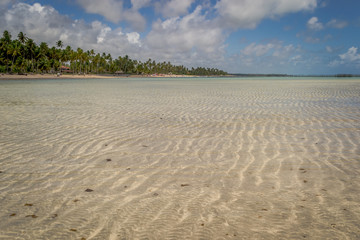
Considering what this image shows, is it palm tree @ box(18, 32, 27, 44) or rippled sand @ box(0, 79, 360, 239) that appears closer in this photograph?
rippled sand @ box(0, 79, 360, 239)

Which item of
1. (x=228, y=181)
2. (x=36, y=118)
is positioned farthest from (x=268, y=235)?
(x=36, y=118)

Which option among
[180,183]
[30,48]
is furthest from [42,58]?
[180,183]

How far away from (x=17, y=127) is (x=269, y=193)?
661 centimetres

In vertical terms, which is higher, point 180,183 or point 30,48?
point 30,48

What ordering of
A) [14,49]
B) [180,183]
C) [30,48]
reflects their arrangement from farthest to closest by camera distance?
[30,48]
[14,49]
[180,183]

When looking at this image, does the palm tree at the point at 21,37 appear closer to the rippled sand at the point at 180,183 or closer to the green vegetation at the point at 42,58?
the green vegetation at the point at 42,58

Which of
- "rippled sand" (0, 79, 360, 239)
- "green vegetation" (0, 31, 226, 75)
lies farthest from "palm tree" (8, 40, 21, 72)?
"rippled sand" (0, 79, 360, 239)

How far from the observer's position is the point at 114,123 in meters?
7.21

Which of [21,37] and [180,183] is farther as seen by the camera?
[21,37]

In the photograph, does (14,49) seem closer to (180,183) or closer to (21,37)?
(21,37)

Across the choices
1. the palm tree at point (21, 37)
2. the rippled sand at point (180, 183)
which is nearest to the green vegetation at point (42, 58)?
the palm tree at point (21, 37)

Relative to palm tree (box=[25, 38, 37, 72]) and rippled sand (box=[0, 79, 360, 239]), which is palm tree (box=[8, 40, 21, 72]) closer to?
palm tree (box=[25, 38, 37, 72])

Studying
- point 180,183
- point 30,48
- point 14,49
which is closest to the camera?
point 180,183

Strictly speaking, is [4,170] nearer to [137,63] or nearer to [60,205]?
[60,205]
